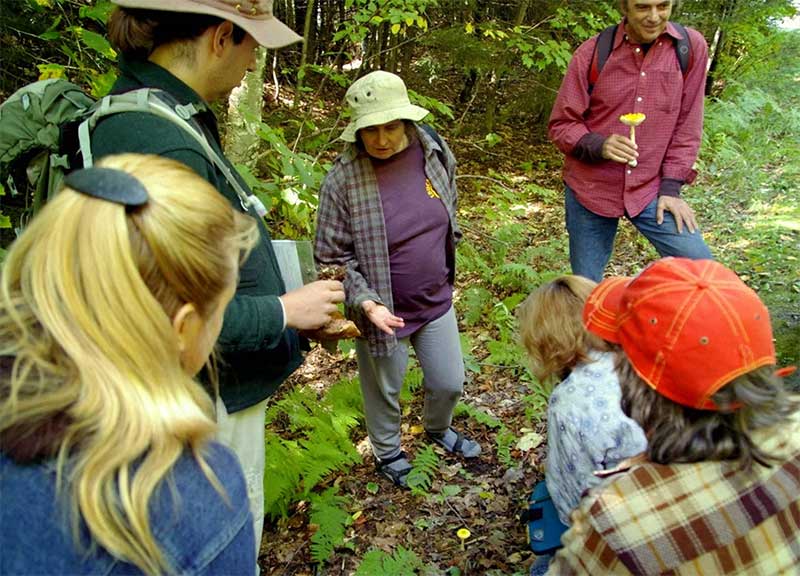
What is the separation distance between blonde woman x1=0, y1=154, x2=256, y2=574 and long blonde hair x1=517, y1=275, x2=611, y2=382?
151 centimetres

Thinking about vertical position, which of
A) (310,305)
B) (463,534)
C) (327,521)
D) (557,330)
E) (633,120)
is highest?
(633,120)

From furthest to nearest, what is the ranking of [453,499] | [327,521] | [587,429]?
[453,499] < [327,521] < [587,429]

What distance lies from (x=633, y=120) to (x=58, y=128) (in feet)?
9.72

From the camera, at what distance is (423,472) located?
3.57 meters

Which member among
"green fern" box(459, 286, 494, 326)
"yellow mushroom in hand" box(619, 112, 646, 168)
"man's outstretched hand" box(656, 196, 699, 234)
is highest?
"yellow mushroom in hand" box(619, 112, 646, 168)

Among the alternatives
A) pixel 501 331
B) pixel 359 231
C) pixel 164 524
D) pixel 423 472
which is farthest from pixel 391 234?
pixel 501 331

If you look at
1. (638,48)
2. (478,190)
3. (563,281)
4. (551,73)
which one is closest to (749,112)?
(551,73)

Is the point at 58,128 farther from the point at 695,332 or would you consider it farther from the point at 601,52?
the point at 601,52

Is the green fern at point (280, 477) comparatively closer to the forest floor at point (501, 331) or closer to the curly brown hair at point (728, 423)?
the forest floor at point (501, 331)

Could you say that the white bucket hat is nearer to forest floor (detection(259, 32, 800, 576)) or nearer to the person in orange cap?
the person in orange cap

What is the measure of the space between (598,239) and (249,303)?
271 centimetres

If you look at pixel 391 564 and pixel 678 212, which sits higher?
pixel 678 212

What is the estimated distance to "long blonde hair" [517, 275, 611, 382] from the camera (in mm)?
2266

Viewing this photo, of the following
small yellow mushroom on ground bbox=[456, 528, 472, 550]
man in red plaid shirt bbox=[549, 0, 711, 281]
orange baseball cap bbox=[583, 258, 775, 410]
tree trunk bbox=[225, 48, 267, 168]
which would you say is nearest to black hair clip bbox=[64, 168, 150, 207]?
orange baseball cap bbox=[583, 258, 775, 410]
